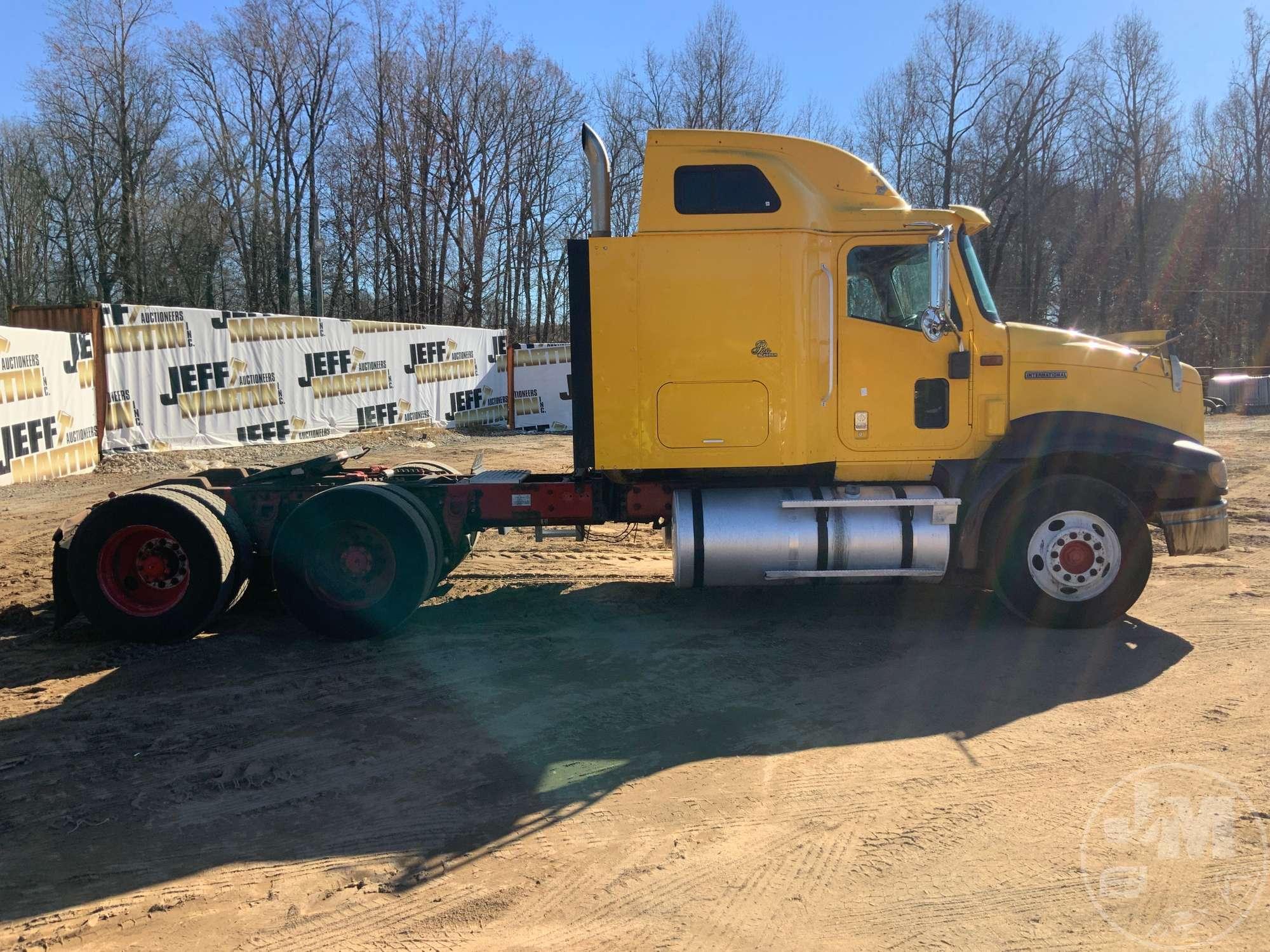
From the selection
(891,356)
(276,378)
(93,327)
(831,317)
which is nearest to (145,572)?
(831,317)

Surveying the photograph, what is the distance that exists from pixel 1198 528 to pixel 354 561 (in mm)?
6342

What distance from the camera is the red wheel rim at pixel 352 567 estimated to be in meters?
6.34

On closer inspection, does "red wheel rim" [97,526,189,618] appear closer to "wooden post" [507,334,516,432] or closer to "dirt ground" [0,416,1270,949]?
"dirt ground" [0,416,1270,949]

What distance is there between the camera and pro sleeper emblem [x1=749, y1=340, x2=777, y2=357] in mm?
6105

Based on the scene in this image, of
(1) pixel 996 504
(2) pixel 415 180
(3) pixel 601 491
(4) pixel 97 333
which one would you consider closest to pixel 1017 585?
(1) pixel 996 504

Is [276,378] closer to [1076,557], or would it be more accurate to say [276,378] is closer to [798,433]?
[798,433]

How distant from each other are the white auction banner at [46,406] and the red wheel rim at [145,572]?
31.0ft

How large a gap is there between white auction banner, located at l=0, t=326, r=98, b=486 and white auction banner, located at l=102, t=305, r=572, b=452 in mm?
670

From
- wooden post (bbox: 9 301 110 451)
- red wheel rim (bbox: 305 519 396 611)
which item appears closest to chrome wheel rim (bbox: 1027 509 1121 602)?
red wheel rim (bbox: 305 519 396 611)

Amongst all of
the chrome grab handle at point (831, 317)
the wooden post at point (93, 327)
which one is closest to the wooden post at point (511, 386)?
the chrome grab handle at point (831, 317)

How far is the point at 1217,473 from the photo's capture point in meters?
6.18

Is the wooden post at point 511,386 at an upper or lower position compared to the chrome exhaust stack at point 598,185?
lower

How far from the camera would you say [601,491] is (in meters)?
6.67

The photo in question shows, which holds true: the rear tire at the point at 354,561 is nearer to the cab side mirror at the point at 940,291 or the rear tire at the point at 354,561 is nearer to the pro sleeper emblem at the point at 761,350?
the pro sleeper emblem at the point at 761,350
